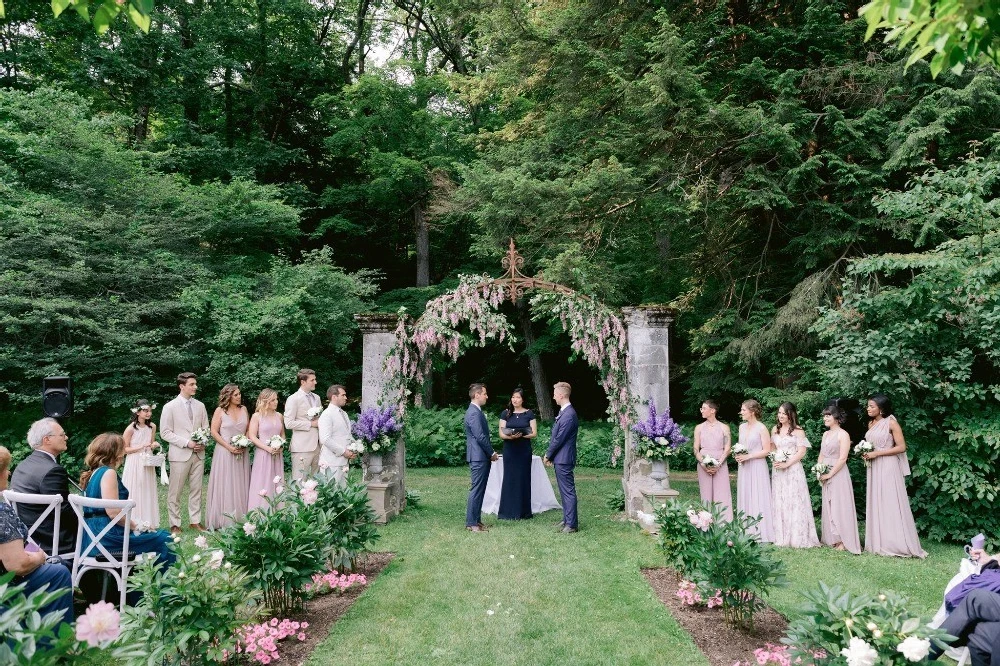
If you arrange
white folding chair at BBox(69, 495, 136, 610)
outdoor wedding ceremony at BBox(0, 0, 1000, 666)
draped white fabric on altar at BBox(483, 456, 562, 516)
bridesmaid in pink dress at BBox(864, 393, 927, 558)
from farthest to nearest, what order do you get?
draped white fabric on altar at BBox(483, 456, 562, 516), bridesmaid in pink dress at BBox(864, 393, 927, 558), white folding chair at BBox(69, 495, 136, 610), outdoor wedding ceremony at BBox(0, 0, 1000, 666)

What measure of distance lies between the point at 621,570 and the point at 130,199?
12.8 meters

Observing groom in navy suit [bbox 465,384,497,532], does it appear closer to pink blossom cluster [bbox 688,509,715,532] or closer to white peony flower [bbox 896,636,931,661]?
pink blossom cluster [bbox 688,509,715,532]

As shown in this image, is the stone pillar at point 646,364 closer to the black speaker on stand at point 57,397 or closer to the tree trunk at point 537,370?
the black speaker on stand at point 57,397

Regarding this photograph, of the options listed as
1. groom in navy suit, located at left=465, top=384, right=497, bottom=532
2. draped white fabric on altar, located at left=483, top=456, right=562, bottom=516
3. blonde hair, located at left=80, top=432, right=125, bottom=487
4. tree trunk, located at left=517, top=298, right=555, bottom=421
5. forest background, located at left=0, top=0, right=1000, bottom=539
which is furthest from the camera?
tree trunk, located at left=517, top=298, right=555, bottom=421

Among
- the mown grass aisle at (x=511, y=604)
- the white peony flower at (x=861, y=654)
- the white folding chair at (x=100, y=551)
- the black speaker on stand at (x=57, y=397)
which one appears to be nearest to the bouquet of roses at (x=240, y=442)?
the black speaker on stand at (x=57, y=397)

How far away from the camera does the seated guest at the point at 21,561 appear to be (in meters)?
3.79

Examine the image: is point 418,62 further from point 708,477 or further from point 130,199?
point 708,477

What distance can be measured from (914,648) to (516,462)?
20.8ft

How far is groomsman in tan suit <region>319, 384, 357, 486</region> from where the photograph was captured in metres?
8.48

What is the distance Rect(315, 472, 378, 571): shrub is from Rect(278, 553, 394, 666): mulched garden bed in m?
0.33

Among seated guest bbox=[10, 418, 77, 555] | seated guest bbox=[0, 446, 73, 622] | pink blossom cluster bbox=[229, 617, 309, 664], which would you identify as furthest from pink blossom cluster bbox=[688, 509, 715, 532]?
seated guest bbox=[10, 418, 77, 555]

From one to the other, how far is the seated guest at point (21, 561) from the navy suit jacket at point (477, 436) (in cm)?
A: 466

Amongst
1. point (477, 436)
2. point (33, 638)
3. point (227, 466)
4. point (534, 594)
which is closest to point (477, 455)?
point (477, 436)

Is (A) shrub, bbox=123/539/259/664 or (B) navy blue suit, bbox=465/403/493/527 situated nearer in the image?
(A) shrub, bbox=123/539/259/664
